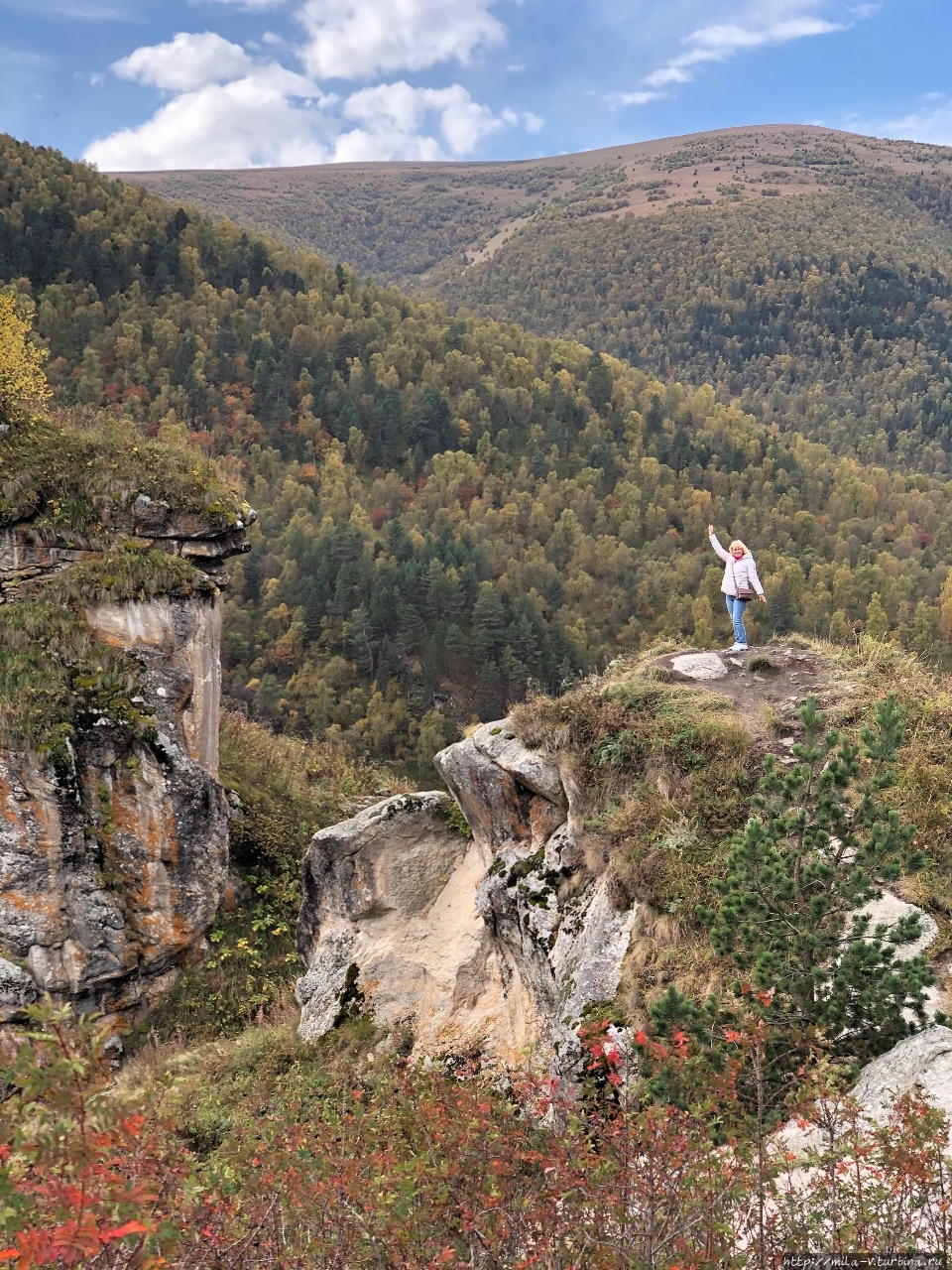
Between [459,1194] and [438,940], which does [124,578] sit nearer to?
[438,940]

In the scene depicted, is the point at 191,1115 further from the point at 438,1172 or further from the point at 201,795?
the point at 438,1172

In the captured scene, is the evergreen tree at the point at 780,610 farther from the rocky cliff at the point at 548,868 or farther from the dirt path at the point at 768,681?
the rocky cliff at the point at 548,868

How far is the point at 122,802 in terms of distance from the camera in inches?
561

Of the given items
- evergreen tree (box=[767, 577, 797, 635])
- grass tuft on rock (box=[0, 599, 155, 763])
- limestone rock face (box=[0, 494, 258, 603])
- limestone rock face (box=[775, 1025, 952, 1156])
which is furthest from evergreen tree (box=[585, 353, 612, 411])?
limestone rock face (box=[775, 1025, 952, 1156])

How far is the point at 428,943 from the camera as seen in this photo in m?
11.9

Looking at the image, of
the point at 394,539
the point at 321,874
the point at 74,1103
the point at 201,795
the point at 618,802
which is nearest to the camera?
the point at 74,1103

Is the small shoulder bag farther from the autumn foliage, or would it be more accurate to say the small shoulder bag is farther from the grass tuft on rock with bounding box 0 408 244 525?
the grass tuft on rock with bounding box 0 408 244 525

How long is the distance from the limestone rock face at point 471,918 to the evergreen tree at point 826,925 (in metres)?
2.40

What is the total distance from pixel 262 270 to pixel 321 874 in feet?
297

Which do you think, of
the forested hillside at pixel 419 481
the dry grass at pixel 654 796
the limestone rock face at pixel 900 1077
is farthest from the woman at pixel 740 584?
the forested hillside at pixel 419 481

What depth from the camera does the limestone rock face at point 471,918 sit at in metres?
8.88

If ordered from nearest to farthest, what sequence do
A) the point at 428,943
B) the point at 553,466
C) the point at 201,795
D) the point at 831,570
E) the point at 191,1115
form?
the point at 191,1115, the point at 428,943, the point at 201,795, the point at 831,570, the point at 553,466

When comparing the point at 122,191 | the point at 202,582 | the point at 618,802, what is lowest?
the point at 618,802

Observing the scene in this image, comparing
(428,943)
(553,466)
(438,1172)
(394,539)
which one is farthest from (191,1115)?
(553,466)
